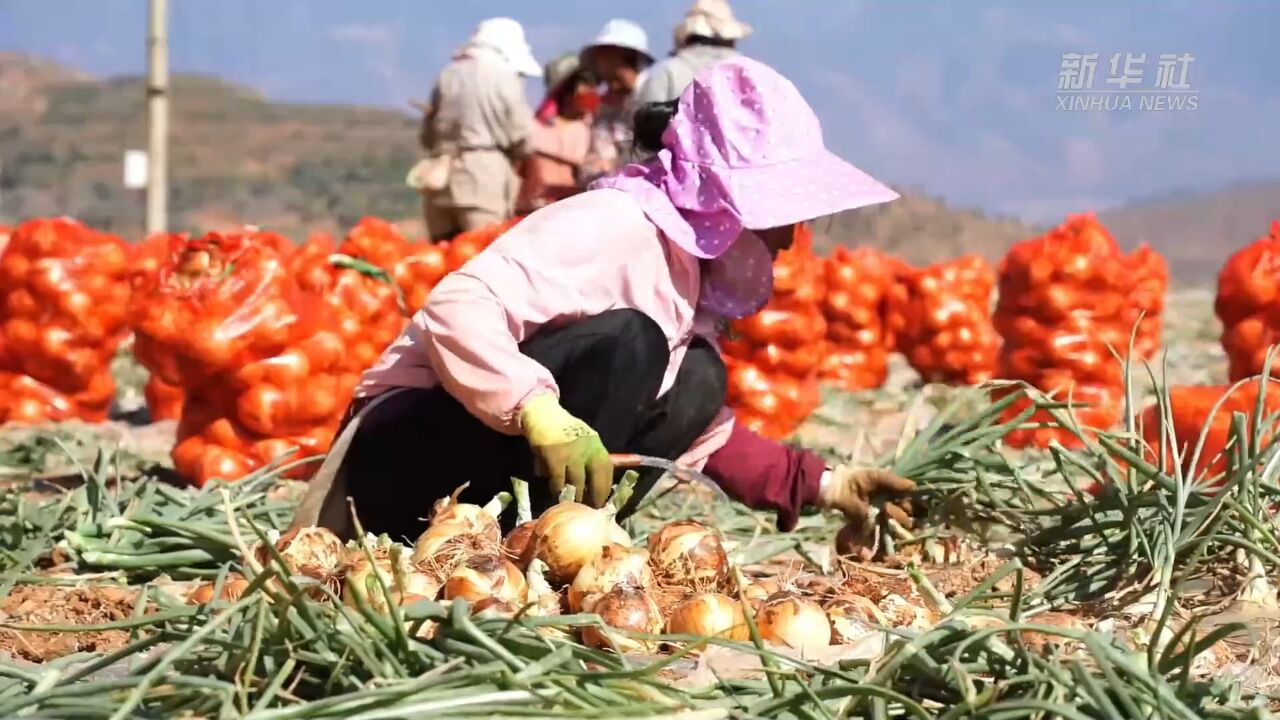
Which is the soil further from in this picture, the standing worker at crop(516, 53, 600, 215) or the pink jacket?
the standing worker at crop(516, 53, 600, 215)

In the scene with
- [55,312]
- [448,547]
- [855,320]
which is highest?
[448,547]

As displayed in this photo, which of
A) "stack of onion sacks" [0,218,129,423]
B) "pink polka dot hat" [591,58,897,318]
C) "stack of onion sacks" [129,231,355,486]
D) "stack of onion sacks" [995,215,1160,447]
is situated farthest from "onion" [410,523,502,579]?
"stack of onion sacks" [995,215,1160,447]

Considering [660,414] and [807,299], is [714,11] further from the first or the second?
[660,414]

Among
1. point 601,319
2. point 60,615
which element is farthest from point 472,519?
point 60,615

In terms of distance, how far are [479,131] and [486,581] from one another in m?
4.77

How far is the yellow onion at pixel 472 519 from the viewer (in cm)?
231

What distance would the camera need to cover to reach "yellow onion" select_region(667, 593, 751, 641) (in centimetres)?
206

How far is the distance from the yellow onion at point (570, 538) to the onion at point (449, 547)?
0.24 feet

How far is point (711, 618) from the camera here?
207 cm

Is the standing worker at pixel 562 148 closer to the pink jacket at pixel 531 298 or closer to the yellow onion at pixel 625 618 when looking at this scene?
the pink jacket at pixel 531 298

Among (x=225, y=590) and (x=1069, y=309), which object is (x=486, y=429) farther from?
(x=1069, y=309)

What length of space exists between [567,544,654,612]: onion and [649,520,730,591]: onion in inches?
3.8

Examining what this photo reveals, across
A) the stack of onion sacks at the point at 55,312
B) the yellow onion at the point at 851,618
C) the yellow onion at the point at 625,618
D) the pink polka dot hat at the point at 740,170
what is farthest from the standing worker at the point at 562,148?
the yellow onion at the point at 625,618

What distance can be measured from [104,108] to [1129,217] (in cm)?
2996
